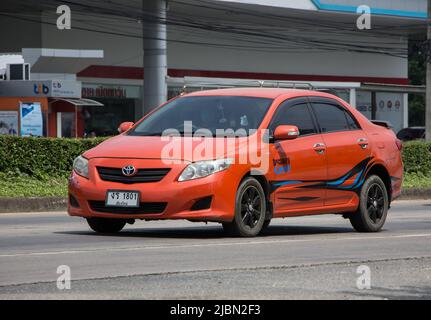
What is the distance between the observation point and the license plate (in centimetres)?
1200

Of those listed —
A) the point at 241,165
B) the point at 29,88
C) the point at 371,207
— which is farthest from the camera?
the point at 29,88

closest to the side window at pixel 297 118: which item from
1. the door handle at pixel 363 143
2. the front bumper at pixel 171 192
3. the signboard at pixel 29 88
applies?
the door handle at pixel 363 143

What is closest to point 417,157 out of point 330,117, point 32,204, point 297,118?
point 32,204

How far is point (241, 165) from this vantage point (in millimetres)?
12320

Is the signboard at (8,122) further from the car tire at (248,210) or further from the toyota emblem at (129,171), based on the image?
the toyota emblem at (129,171)

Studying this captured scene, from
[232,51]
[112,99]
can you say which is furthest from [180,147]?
[232,51]

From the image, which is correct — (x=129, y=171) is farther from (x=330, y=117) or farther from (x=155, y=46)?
(x=155, y=46)

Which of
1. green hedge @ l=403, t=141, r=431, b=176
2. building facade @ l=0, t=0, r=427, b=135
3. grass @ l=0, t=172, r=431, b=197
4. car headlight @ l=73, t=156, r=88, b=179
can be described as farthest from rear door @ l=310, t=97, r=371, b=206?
building facade @ l=0, t=0, r=427, b=135

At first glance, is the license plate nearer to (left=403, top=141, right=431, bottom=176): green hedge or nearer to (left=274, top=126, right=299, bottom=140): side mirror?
(left=274, top=126, right=299, bottom=140): side mirror

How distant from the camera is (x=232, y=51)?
58.7 metres

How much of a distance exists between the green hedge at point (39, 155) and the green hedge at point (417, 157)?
393 inches

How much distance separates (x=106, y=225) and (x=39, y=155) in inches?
369

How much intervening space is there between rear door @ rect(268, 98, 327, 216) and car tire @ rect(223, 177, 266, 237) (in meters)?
0.28
